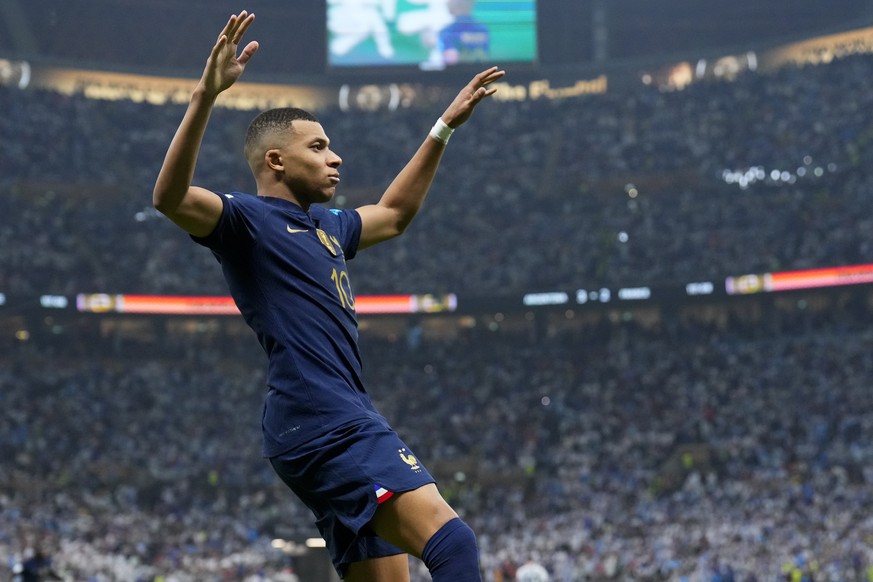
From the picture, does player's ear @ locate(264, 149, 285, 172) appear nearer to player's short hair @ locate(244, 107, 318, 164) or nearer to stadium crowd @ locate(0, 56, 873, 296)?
player's short hair @ locate(244, 107, 318, 164)

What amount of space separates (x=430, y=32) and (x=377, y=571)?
43.2 meters

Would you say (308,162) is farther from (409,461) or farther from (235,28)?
(409,461)

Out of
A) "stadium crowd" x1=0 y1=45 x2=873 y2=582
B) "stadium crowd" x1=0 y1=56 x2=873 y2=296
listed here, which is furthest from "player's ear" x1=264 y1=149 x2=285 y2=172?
"stadium crowd" x1=0 y1=56 x2=873 y2=296

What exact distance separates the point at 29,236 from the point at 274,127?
1415 inches

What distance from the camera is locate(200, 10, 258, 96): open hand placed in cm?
380

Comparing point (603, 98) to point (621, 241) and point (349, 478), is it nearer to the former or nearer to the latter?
point (621, 241)

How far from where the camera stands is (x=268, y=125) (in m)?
4.29

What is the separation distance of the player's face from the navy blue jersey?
11cm

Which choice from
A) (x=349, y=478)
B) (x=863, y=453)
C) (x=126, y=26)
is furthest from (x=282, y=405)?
(x=126, y=26)

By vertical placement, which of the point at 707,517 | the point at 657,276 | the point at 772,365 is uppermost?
the point at 657,276

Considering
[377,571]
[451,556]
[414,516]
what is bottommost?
[377,571]

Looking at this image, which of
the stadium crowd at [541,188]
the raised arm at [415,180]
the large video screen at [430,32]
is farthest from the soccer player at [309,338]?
the large video screen at [430,32]

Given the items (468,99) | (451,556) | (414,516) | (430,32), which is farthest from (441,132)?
(430,32)

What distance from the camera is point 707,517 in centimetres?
2727
